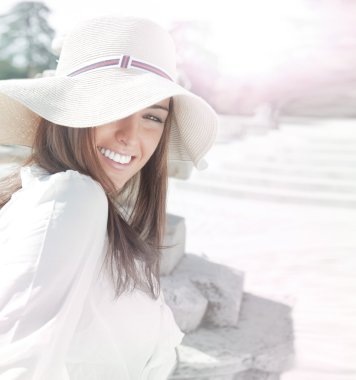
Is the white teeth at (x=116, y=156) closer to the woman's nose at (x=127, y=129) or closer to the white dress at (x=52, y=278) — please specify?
the woman's nose at (x=127, y=129)

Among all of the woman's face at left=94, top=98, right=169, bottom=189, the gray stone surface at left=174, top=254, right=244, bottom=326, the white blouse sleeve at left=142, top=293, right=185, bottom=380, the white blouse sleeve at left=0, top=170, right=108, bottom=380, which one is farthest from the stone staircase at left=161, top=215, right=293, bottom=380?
the white blouse sleeve at left=0, top=170, right=108, bottom=380

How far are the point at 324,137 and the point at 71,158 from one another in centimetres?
660

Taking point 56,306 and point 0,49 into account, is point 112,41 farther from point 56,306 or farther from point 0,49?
point 0,49

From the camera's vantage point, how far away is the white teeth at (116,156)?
1.02m

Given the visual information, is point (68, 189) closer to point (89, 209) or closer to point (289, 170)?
point (89, 209)

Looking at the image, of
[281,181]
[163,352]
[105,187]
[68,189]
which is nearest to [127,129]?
[105,187]

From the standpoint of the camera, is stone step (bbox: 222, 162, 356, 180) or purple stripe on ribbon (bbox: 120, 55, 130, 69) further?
stone step (bbox: 222, 162, 356, 180)

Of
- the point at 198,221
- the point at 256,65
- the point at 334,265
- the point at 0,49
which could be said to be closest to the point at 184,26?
the point at 256,65

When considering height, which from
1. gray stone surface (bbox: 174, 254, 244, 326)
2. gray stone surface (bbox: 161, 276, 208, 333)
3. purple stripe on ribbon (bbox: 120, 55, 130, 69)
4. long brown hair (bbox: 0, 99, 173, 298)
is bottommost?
gray stone surface (bbox: 174, 254, 244, 326)

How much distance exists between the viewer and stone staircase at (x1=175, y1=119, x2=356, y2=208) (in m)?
5.85

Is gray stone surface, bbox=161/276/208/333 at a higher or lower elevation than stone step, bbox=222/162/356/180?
higher

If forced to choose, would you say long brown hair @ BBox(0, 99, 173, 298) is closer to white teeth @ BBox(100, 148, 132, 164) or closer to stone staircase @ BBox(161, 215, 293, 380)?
white teeth @ BBox(100, 148, 132, 164)

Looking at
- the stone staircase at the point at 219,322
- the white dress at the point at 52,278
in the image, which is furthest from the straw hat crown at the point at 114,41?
the stone staircase at the point at 219,322

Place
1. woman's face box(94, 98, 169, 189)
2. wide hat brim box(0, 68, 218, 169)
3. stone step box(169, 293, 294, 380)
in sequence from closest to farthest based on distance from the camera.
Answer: wide hat brim box(0, 68, 218, 169) → woman's face box(94, 98, 169, 189) → stone step box(169, 293, 294, 380)
